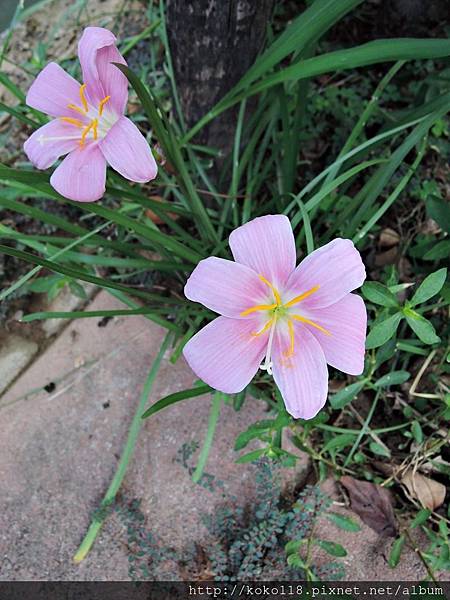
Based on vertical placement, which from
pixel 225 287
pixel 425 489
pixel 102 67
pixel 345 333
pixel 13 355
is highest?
pixel 102 67

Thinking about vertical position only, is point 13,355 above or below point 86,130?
below

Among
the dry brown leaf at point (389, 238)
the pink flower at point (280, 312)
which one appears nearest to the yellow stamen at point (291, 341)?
the pink flower at point (280, 312)

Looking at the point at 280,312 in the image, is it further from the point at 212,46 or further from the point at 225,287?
the point at 212,46

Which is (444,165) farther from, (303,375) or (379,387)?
(303,375)

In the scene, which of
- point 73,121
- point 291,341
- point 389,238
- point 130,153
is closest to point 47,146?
point 73,121

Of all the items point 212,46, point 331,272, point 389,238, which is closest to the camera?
point 331,272

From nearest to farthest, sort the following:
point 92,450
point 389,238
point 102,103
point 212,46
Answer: point 102,103
point 212,46
point 92,450
point 389,238

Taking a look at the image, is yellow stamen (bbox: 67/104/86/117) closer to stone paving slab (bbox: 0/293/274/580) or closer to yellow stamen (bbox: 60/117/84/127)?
yellow stamen (bbox: 60/117/84/127)
